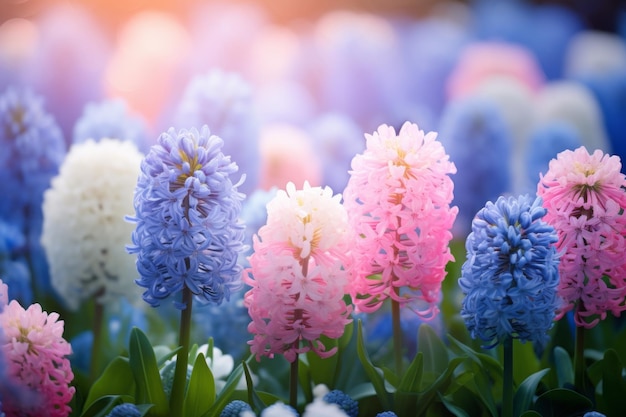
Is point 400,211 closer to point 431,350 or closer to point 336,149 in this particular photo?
point 431,350

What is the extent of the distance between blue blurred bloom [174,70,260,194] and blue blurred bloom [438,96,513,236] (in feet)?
2.16

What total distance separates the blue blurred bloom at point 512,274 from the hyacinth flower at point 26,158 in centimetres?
98

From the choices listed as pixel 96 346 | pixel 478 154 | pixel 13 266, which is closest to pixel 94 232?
pixel 96 346

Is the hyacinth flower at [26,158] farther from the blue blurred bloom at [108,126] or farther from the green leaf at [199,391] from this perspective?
the green leaf at [199,391]

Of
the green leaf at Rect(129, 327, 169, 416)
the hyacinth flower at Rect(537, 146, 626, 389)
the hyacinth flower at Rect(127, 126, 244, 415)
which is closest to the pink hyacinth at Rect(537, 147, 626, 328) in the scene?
the hyacinth flower at Rect(537, 146, 626, 389)

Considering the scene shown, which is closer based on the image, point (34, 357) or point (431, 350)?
point (34, 357)

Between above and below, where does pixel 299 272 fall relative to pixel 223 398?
above

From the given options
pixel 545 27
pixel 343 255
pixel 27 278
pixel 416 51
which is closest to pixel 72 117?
pixel 27 278

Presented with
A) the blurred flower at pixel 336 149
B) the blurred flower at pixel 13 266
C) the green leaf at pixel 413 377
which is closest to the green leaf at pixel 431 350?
the green leaf at pixel 413 377

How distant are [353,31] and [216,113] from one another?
1486 mm

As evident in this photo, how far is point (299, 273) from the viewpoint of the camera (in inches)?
37.8

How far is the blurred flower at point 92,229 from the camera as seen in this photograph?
1270mm

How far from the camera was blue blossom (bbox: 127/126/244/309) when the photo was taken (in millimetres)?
945

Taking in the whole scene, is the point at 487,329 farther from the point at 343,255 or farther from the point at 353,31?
the point at 353,31
